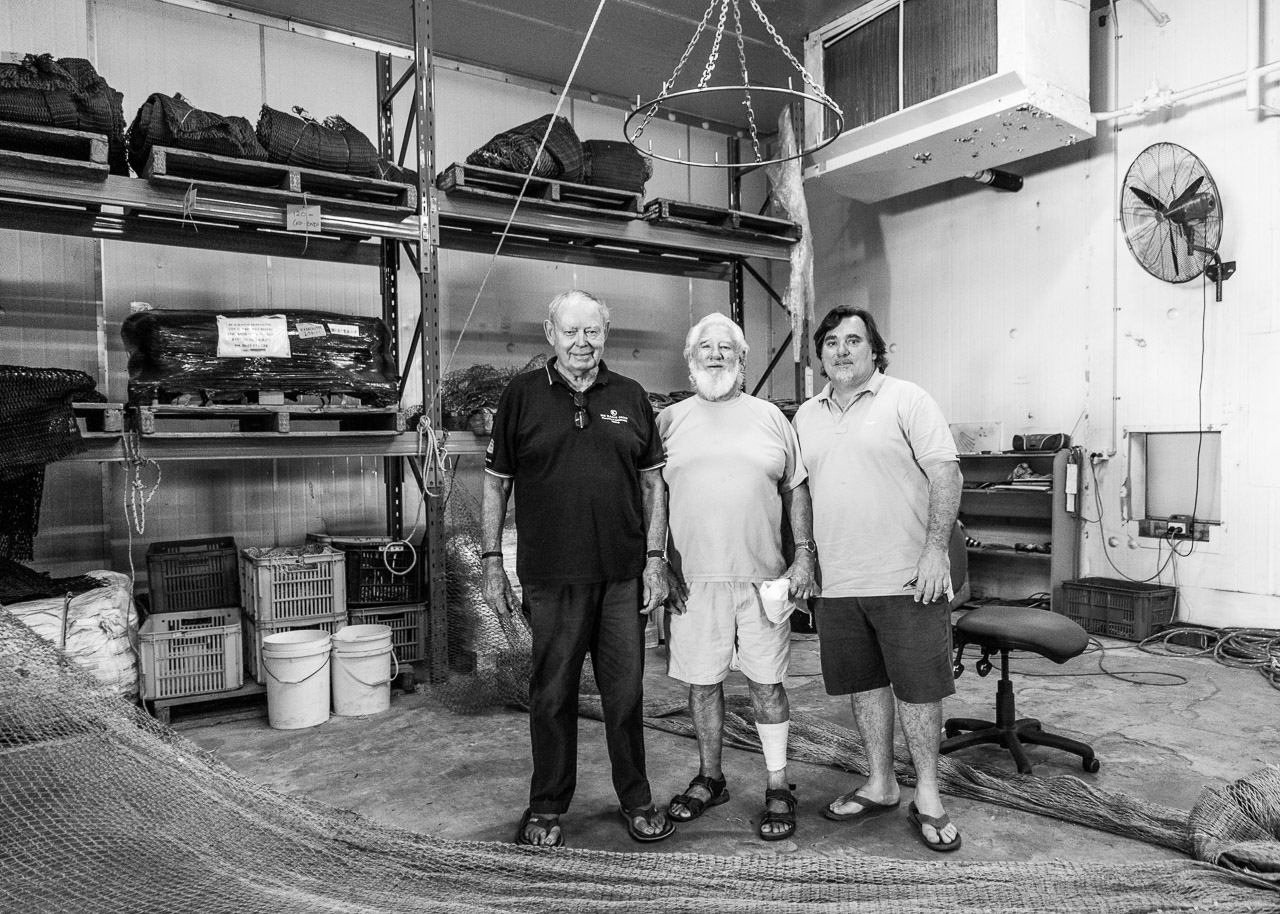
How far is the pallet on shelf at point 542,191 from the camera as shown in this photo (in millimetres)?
4887

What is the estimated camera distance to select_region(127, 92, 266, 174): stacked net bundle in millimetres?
4129

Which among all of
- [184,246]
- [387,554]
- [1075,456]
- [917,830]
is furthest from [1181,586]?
[184,246]

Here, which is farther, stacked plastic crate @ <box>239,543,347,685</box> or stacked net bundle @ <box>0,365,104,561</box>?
stacked plastic crate @ <box>239,543,347,685</box>

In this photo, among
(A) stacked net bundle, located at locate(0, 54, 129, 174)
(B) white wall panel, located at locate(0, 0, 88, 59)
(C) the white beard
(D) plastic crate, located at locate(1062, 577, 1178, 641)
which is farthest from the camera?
(D) plastic crate, located at locate(1062, 577, 1178, 641)

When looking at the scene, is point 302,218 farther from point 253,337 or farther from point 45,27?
point 45,27

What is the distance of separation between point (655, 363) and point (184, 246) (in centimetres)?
383

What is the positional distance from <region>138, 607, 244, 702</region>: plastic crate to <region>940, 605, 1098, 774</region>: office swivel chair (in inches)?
131

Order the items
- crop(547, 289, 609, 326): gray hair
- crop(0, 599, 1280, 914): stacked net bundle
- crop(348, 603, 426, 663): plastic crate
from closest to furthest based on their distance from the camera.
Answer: crop(0, 599, 1280, 914): stacked net bundle < crop(547, 289, 609, 326): gray hair < crop(348, 603, 426, 663): plastic crate

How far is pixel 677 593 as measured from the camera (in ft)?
9.64

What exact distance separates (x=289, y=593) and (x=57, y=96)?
98.3 inches

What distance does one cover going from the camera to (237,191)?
430cm

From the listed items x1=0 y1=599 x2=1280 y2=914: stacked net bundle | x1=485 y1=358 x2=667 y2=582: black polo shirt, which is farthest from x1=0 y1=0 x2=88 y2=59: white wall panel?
x1=485 y1=358 x2=667 y2=582: black polo shirt

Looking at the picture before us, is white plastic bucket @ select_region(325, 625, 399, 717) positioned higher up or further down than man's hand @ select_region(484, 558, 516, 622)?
further down

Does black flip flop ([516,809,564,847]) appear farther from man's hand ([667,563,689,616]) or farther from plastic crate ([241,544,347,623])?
plastic crate ([241,544,347,623])
